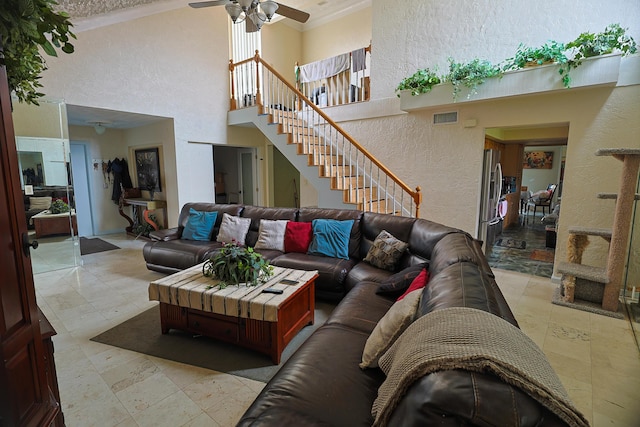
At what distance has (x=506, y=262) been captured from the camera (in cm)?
476

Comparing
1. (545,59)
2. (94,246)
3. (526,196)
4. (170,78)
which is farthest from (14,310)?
(526,196)

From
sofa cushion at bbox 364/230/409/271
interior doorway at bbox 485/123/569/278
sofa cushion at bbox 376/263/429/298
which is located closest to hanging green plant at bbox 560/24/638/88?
interior doorway at bbox 485/123/569/278

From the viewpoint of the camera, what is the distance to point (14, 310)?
3.49 feet

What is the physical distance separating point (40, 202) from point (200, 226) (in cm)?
233

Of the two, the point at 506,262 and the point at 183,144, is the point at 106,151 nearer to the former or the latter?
the point at 183,144

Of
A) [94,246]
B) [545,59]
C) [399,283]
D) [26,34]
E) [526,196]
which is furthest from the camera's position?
[526,196]

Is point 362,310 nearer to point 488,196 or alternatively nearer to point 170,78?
point 488,196

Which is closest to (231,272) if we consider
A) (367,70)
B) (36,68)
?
(36,68)

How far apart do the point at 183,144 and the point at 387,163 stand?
367 centimetres

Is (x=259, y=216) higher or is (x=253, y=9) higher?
(x=253, y=9)

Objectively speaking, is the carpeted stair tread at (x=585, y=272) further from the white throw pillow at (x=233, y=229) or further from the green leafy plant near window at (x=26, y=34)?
the green leafy plant near window at (x=26, y=34)

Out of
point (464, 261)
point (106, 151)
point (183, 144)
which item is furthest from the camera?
point (106, 151)

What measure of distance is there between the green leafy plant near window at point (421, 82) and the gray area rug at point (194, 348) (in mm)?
3333

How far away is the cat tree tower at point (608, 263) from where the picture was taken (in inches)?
116
